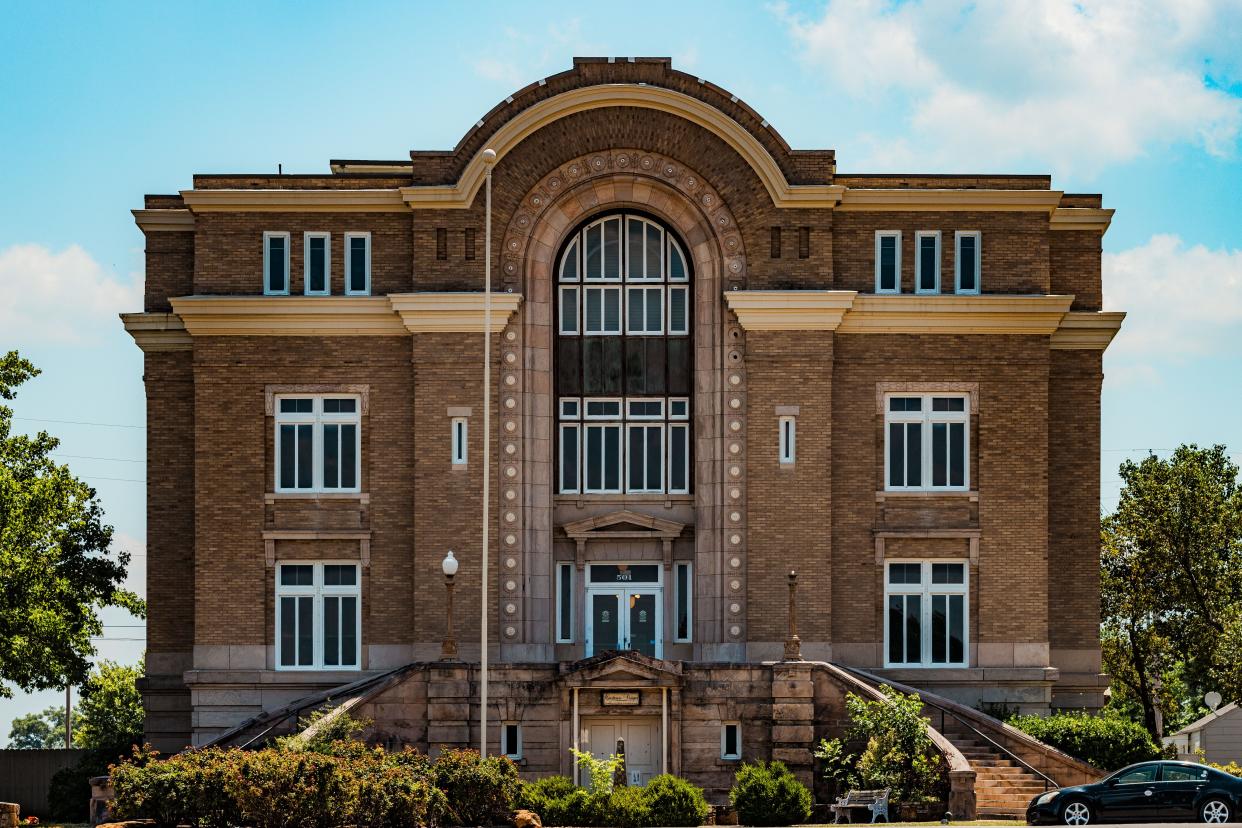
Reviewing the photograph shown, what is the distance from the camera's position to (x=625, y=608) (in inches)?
2061

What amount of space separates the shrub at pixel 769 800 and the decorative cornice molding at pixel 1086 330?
1706cm

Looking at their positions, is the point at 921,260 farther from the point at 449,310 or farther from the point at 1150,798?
the point at 1150,798

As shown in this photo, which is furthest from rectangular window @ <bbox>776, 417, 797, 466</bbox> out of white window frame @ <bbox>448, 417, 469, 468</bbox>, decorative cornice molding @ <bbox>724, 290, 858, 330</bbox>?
white window frame @ <bbox>448, 417, 469, 468</bbox>

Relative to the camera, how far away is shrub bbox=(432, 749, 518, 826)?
121 feet

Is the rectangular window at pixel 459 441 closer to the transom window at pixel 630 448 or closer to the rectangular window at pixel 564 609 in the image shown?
the transom window at pixel 630 448

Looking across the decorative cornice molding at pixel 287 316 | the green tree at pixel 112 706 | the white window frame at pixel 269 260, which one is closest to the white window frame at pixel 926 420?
the decorative cornice molding at pixel 287 316

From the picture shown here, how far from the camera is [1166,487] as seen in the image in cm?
6412

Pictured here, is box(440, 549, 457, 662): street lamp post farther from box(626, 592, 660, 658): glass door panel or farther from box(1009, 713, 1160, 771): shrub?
box(1009, 713, 1160, 771): shrub

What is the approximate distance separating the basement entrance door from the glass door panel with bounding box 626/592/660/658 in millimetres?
3927

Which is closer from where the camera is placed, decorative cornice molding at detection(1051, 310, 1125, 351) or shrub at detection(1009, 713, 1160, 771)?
shrub at detection(1009, 713, 1160, 771)

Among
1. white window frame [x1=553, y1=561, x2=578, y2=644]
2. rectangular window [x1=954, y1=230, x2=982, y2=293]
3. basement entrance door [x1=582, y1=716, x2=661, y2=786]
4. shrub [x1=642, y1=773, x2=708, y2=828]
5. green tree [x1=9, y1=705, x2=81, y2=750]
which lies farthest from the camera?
green tree [x1=9, y1=705, x2=81, y2=750]

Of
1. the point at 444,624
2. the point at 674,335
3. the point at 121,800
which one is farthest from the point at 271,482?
the point at 121,800

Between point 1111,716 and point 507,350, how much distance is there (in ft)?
59.1

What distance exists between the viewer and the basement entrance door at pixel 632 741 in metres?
48.3
